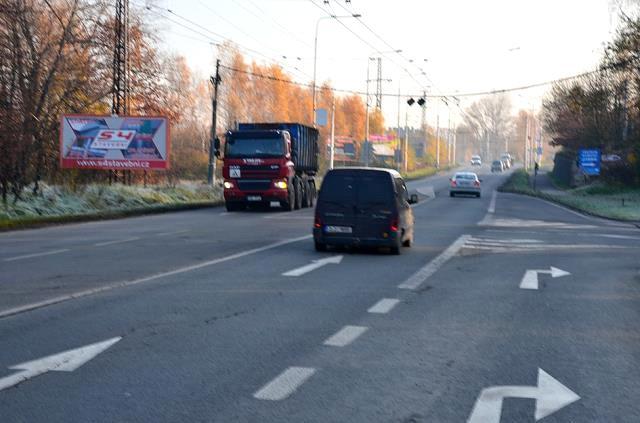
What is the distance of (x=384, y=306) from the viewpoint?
36.1 ft

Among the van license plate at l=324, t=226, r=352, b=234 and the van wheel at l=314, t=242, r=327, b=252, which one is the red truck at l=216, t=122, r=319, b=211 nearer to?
the van wheel at l=314, t=242, r=327, b=252

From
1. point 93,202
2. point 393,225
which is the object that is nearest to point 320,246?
point 393,225

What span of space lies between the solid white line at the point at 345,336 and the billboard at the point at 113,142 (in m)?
27.7

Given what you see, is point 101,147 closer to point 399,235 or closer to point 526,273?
point 399,235

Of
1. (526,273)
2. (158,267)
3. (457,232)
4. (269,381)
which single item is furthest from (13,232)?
(269,381)

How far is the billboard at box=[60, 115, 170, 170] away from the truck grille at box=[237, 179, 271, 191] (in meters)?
3.80

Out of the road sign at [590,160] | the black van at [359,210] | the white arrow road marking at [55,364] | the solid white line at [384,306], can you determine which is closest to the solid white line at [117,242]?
the black van at [359,210]

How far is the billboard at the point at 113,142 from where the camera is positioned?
35344mm

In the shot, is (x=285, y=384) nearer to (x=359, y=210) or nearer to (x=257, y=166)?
(x=359, y=210)

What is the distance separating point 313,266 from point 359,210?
2.64 meters

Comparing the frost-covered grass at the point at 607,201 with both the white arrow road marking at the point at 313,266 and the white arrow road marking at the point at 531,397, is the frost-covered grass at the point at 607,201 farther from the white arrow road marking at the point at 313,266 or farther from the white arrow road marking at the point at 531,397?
the white arrow road marking at the point at 531,397

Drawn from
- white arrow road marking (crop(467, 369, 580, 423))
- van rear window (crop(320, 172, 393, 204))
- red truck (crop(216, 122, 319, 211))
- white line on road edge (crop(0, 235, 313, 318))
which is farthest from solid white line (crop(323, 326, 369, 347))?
red truck (crop(216, 122, 319, 211))

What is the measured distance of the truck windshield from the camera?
1328 inches

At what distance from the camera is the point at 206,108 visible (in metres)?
95.3
